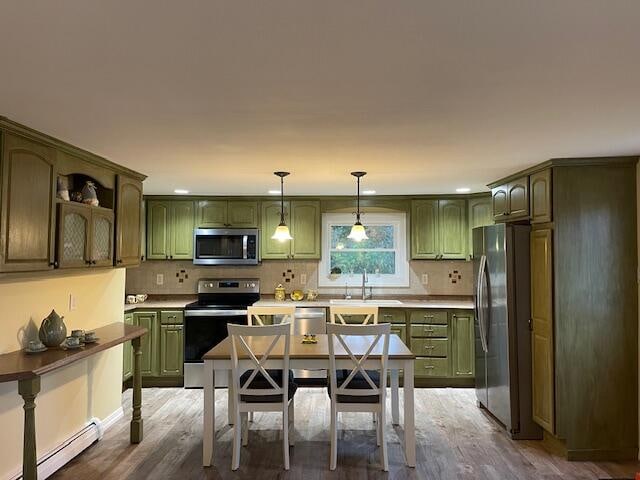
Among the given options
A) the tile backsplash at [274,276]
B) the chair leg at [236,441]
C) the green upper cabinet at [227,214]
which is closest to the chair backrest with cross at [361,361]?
the chair leg at [236,441]

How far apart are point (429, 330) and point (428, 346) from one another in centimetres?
18

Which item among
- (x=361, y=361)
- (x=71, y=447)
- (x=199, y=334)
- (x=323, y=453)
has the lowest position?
(x=323, y=453)

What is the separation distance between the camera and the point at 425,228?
583 cm

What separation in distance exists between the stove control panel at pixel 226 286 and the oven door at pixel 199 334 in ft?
2.14

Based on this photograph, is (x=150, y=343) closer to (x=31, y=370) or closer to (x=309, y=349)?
(x=309, y=349)

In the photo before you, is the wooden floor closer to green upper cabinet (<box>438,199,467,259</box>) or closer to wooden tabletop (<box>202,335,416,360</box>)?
wooden tabletop (<box>202,335,416,360</box>)

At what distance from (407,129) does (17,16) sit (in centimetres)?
189

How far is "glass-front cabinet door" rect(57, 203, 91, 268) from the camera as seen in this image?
10.1ft

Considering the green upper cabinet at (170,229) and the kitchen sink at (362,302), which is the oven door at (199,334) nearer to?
the green upper cabinet at (170,229)

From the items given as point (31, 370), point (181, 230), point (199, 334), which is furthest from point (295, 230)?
point (31, 370)

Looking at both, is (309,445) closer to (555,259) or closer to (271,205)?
(555,259)

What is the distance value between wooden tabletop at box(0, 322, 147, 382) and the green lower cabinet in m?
1.81

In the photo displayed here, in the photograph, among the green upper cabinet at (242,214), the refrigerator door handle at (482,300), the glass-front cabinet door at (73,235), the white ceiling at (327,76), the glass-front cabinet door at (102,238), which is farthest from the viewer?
the green upper cabinet at (242,214)

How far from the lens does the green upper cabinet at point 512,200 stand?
400cm
